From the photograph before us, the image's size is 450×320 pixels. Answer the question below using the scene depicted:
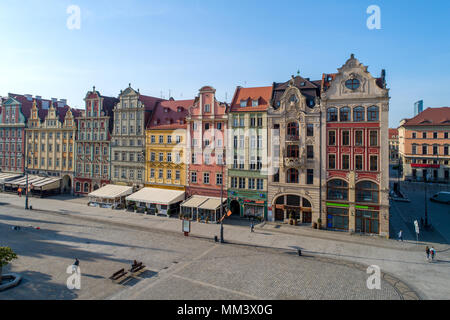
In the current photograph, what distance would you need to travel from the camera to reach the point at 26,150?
6569cm

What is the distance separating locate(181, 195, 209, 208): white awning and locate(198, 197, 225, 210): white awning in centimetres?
69

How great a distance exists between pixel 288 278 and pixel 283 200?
18148 mm

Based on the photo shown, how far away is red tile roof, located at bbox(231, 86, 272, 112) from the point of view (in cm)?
4272

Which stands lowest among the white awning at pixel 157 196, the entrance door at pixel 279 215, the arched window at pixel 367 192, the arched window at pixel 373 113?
the entrance door at pixel 279 215

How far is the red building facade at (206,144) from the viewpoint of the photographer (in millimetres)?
44469

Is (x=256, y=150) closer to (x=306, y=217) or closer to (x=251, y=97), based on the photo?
(x=251, y=97)

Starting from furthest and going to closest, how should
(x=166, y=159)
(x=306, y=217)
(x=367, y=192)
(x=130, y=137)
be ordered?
(x=130, y=137) → (x=166, y=159) → (x=306, y=217) → (x=367, y=192)

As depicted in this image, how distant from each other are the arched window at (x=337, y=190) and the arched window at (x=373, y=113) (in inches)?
339

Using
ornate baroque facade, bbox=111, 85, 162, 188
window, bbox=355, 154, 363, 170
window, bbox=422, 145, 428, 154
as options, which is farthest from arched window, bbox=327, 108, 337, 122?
window, bbox=422, 145, 428, 154

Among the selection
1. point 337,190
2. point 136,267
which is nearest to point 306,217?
point 337,190

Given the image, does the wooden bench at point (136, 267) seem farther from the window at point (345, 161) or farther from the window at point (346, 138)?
the window at point (346, 138)

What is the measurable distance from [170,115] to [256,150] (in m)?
17.8

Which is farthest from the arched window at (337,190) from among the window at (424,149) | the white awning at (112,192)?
the window at (424,149)

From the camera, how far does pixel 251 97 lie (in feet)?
144
